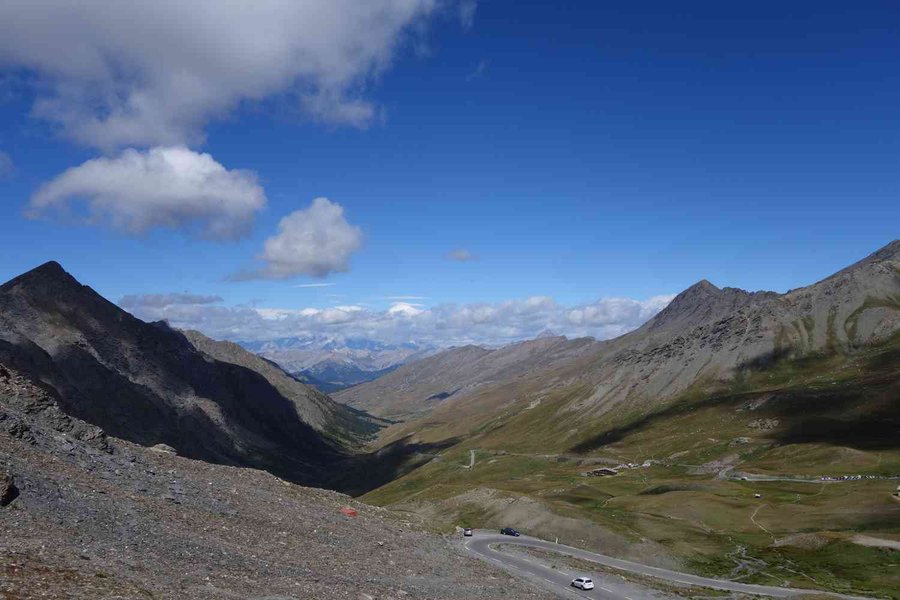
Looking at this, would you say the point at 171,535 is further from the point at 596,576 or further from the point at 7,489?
the point at 596,576

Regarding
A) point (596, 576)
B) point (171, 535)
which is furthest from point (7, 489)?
point (596, 576)

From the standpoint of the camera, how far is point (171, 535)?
1529 inches

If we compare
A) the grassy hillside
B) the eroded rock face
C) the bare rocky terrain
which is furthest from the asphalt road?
the eroded rock face

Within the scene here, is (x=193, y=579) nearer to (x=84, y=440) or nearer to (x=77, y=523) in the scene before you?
(x=77, y=523)

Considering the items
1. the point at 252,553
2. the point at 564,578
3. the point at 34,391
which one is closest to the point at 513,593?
the point at 564,578

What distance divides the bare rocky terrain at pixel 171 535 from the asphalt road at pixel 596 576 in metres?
7.52

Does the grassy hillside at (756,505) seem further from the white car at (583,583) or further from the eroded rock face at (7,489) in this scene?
the eroded rock face at (7,489)

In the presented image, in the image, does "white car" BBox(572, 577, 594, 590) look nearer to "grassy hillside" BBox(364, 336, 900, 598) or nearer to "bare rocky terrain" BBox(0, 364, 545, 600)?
"bare rocky terrain" BBox(0, 364, 545, 600)

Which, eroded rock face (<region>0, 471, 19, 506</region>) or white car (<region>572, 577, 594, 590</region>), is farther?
white car (<region>572, 577, 594, 590</region>)

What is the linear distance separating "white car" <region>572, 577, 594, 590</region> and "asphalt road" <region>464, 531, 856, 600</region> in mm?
508

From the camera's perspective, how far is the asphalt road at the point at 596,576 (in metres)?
59.6

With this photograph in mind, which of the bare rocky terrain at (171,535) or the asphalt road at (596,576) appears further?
the asphalt road at (596,576)

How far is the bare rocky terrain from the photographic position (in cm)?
2989

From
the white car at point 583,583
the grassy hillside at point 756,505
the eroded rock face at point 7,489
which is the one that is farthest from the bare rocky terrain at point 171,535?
the grassy hillside at point 756,505
